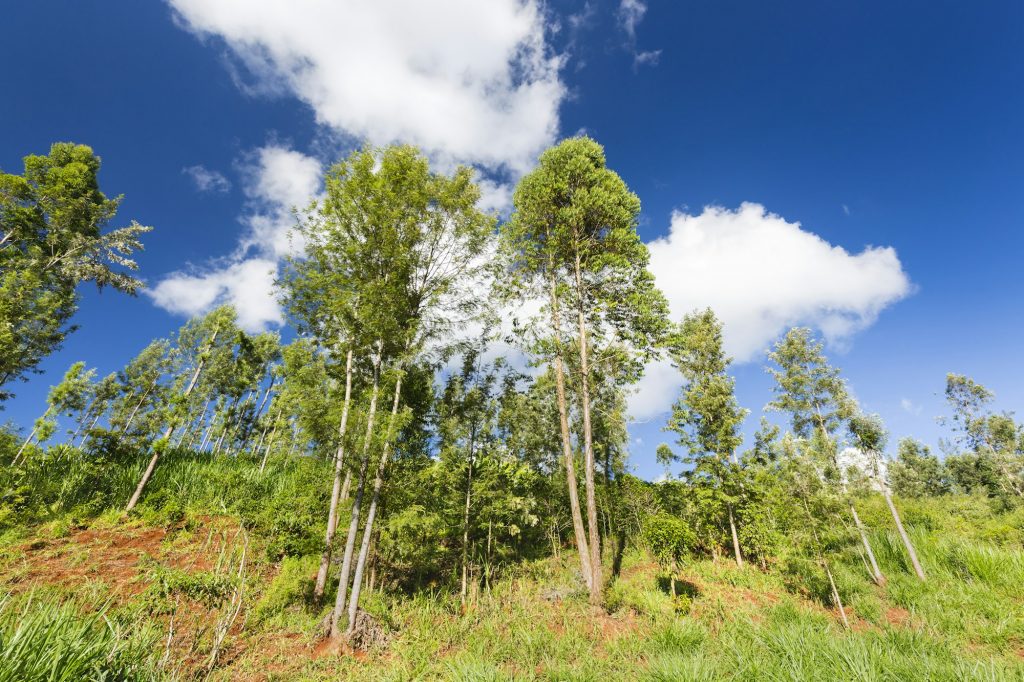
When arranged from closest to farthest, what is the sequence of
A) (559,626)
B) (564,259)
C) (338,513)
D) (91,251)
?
(559,626) → (338,513) → (564,259) → (91,251)

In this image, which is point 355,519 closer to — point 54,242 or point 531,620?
point 531,620

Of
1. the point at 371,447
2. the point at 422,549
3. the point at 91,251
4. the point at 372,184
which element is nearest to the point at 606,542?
the point at 422,549

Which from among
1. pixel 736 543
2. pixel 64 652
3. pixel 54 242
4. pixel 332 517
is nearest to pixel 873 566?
pixel 736 543

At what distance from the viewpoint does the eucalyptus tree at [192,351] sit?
43.2ft

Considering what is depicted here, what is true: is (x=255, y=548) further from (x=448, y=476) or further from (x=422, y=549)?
(x=448, y=476)

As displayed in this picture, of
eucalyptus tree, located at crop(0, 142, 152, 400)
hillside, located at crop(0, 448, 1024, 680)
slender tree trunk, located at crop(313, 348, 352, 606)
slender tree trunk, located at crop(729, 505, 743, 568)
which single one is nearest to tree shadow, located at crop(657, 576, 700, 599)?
hillside, located at crop(0, 448, 1024, 680)

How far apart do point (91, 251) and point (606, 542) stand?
29388 millimetres

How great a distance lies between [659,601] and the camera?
1194 centimetres

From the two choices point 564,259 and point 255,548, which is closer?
point 255,548

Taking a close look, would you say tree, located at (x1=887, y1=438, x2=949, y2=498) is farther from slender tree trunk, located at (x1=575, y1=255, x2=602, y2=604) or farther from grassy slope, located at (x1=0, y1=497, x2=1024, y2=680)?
slender tree trunk, located at (x1=575, y1=255, x2=602, y2=604)

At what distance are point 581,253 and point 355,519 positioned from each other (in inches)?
480

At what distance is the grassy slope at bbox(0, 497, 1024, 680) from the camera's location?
19.5 feet

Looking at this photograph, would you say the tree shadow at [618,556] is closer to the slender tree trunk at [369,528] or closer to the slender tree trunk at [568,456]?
the slender tree trunk at [568,456]

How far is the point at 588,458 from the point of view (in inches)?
502
